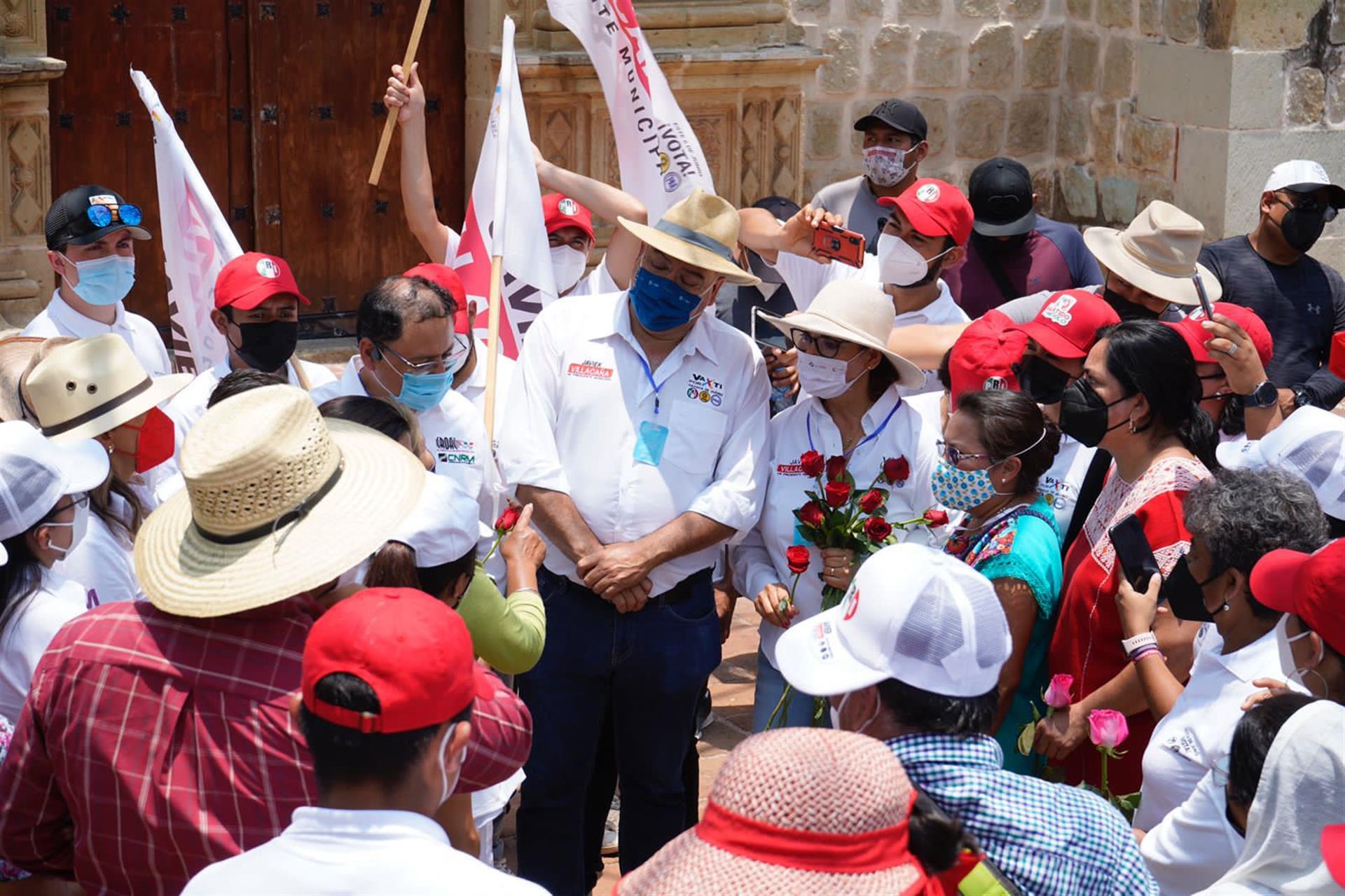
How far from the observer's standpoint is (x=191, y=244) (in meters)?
5.95

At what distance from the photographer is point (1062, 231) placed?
7.19m

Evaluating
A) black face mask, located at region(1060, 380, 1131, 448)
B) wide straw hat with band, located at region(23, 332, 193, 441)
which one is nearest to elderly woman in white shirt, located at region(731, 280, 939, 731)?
black face mask, located at region(1060, 380, 1131, 448)

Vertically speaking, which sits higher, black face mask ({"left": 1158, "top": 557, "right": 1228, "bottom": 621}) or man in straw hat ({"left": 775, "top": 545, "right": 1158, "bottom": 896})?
man in straw hat ({"left": 775, "top": 545, "right": 1158, "bottom": 896})

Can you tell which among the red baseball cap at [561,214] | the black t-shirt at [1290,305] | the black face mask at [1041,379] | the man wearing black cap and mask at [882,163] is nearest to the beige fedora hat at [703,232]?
the black face mask at [1041,379]

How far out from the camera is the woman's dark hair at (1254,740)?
2805 millimetres

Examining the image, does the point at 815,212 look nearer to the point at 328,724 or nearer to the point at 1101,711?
the point at 1101,711

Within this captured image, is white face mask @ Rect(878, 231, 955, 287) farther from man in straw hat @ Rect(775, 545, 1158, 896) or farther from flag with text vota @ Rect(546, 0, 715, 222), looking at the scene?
man in straw hat @ Rect(775, 545, 1158, 896)

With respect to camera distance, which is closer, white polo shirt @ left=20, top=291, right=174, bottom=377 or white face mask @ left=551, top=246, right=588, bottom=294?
white polo shirt @ left=20, top=291, right=174, bottom=377

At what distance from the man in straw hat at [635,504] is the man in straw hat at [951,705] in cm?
177

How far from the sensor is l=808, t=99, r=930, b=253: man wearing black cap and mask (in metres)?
7.37

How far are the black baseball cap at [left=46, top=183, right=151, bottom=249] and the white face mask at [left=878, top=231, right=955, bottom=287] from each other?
266 centimetres

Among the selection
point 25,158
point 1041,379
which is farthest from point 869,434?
point 25,158

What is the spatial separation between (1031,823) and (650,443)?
2.35m

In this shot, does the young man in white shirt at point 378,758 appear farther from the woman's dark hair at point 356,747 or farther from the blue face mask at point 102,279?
the blue face mask at point 102,279
